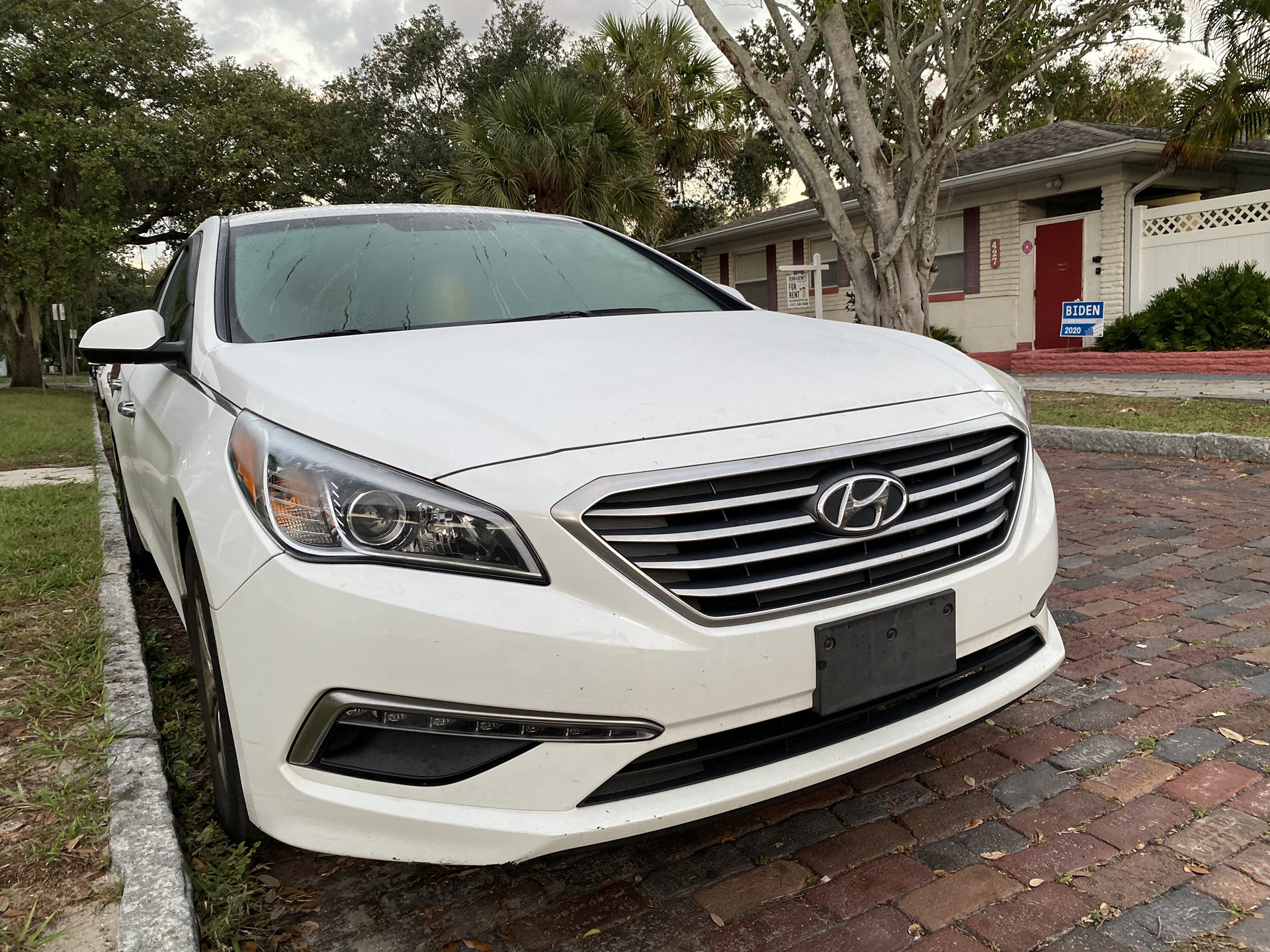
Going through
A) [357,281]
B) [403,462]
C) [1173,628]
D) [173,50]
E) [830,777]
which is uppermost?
[173,50]

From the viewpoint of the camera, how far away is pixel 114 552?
4.79 m

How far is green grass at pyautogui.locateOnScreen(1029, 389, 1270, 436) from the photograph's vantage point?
24.2 feet

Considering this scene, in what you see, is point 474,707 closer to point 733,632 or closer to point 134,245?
point 733,632

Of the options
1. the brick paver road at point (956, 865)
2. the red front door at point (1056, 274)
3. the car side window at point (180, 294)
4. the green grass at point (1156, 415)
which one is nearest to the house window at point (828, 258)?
the red front door at point (1056, 274)

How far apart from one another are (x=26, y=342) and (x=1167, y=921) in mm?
33659

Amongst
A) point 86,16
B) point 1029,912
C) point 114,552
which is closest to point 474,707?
point 1029,912

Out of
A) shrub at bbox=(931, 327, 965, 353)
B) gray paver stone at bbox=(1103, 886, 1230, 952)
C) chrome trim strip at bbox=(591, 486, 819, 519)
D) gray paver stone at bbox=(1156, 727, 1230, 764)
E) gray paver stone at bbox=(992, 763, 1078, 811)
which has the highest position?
chrome trim strip at bbox=(591, 486, 819, 519)

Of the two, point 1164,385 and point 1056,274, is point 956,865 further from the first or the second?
point 1056,274

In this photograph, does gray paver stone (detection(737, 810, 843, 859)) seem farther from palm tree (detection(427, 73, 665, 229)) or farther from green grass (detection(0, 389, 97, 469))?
palm tree (detection(427, 73, 665, 229))

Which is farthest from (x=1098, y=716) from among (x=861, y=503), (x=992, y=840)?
(x=861, y=503)

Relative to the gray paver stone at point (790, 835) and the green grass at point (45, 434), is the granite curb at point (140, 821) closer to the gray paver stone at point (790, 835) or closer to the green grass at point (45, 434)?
the gray paver stone at point (790, 835)

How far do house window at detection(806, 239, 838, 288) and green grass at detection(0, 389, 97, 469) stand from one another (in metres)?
13.0

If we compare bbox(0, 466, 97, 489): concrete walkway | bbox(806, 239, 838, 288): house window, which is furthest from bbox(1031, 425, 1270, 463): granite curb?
bbox(806, 239, 838, 288): house window

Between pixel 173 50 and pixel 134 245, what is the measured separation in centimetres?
530
